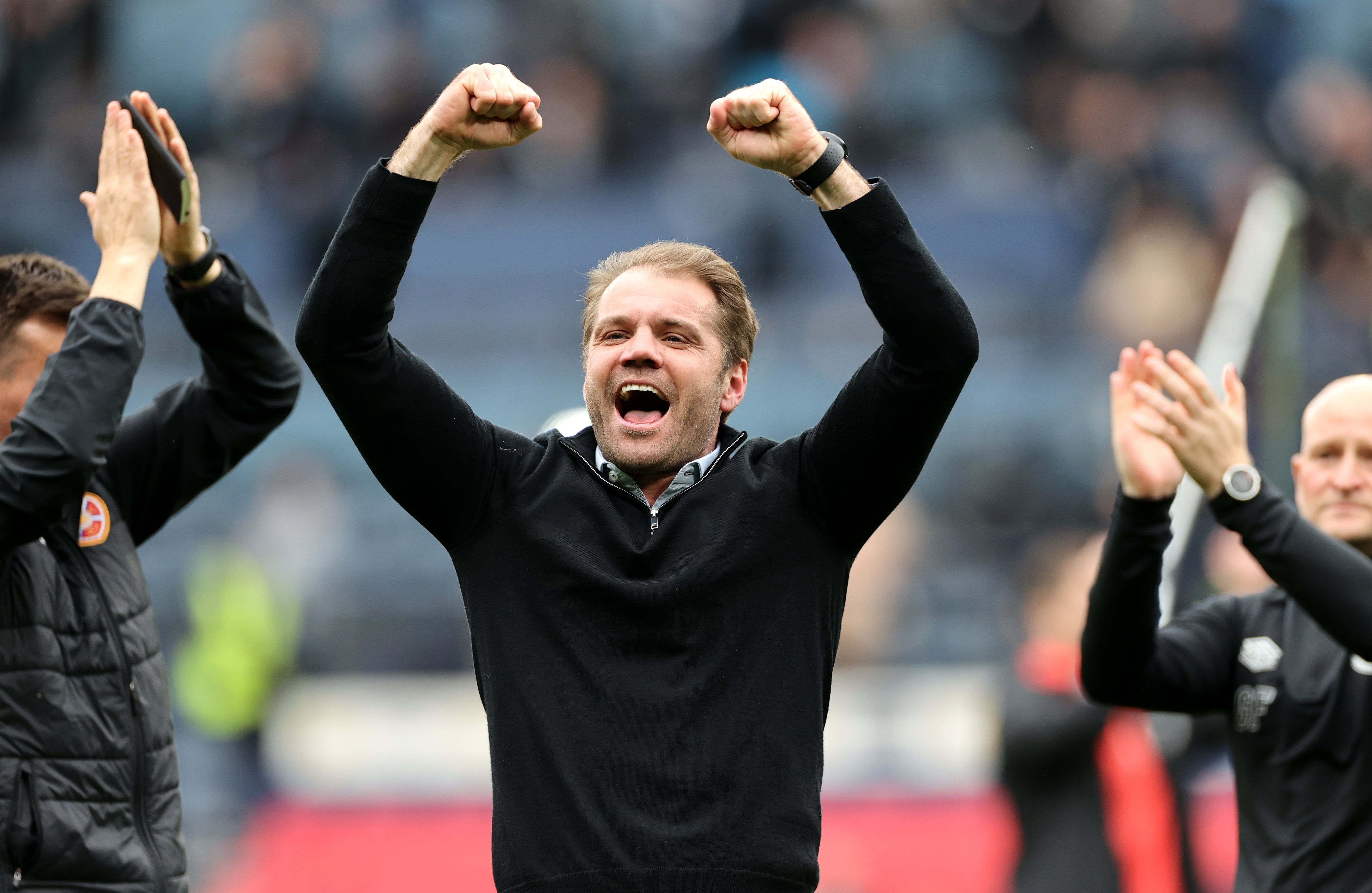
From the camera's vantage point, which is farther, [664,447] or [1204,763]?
[1204,763]

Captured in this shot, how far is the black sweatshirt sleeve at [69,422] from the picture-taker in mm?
2830

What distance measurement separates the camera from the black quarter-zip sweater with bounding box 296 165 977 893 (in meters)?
2.59

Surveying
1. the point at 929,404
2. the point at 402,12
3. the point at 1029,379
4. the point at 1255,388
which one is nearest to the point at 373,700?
the point at 1029,379

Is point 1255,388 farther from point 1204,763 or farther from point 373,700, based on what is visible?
point 373,700

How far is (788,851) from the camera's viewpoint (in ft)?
8.50

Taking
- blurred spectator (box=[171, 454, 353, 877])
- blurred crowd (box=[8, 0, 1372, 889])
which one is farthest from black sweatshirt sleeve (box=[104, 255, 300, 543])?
blurred spectator (box=[171, 454, 353, 877])

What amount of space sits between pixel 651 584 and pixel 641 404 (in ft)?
1.60

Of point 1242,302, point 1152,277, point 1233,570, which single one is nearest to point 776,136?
point 1233,570

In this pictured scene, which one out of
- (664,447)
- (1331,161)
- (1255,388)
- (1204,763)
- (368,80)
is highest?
→ (368,80)

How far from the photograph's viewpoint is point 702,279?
2.94 metres

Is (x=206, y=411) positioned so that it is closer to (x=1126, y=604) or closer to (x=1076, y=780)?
(x=1126, y=604)

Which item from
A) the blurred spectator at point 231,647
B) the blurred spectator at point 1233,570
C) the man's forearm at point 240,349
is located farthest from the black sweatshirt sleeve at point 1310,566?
the blurred spectator at point 231,647

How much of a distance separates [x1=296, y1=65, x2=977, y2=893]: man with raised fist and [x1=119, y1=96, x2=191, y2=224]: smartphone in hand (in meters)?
0.67

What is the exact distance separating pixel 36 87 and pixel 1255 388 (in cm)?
989
